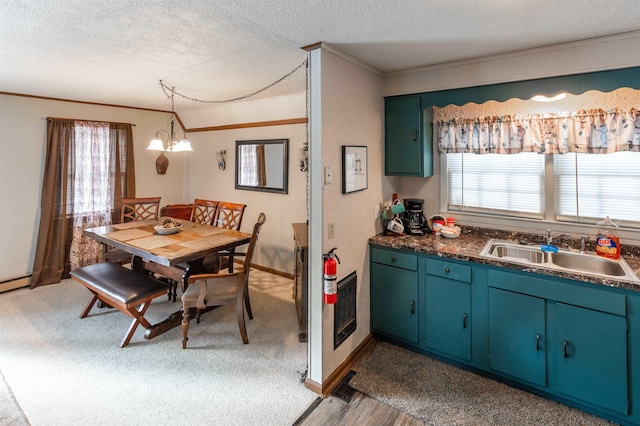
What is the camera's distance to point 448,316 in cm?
251

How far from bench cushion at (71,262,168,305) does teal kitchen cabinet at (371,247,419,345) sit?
1863mm

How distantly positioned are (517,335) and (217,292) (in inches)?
91.1

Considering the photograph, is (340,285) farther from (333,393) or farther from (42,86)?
(42,86)

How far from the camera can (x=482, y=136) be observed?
2.75 meters

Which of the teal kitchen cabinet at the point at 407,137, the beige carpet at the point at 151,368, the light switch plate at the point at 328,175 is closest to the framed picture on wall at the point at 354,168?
the light switch plate at the point at 328,175

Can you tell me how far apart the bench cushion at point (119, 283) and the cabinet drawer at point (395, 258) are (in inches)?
74.0

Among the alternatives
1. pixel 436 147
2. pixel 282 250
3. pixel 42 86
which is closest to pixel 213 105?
pixel 42 86

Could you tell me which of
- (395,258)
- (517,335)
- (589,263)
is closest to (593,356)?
(517,335)

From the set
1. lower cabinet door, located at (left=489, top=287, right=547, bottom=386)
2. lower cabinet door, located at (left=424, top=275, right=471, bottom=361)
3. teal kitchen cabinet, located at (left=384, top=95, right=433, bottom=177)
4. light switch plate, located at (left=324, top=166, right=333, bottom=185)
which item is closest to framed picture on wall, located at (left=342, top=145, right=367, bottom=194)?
light switch plate, located at (left=324, top=166, right=333, bottom=185)

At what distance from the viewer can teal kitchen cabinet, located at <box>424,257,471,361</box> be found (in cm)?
243

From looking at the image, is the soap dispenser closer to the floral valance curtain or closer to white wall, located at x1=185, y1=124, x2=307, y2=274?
the floral valance curtain

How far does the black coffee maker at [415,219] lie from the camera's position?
2.98m

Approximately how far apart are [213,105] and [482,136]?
3.54 metres

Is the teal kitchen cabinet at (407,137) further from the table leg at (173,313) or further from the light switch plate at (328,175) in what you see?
the table leg at (173,313)
